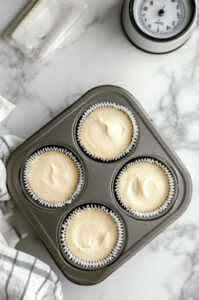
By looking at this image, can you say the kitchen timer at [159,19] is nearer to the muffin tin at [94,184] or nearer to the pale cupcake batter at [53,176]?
the muffin tin at [94,184]

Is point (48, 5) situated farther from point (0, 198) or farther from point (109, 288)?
point (109, 288)

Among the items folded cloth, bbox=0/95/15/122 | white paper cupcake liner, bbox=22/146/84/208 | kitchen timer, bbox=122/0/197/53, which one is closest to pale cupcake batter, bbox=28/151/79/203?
white paper cupcake liner, bbox=22/146/84/208

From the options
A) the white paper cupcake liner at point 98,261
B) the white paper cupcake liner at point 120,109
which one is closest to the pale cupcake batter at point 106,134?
the white paper cupcake liner at point 120,109

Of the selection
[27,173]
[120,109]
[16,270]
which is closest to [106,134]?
[120,109]

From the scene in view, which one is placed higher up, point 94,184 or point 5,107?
point 5,107

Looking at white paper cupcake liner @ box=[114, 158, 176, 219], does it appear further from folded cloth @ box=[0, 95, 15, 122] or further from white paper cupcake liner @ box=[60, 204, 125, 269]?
folded cloth @ box=[0, 95, 15, 122]

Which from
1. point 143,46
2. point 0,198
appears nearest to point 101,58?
point 143,46

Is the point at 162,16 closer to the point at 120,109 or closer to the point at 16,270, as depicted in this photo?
the point at 120,109
